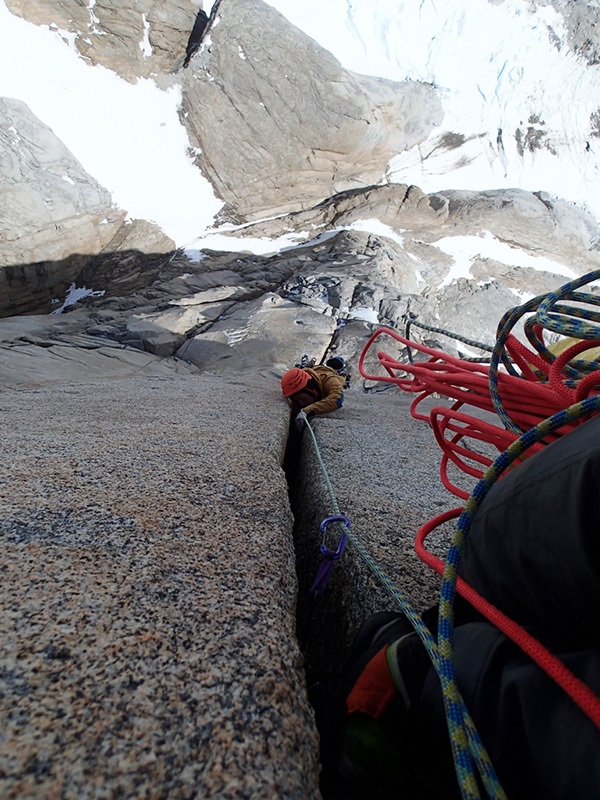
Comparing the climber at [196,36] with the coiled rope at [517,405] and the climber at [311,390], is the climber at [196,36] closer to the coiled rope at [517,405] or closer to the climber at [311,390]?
the climber at [311,390]

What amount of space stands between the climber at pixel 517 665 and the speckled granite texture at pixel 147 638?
0.11 m

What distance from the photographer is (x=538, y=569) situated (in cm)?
47

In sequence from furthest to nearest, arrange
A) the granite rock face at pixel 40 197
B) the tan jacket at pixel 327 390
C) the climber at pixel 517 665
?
the granite rock face at pixel 40 197
the tan jacket at pixel 327 390
the climber at pixel 517 665

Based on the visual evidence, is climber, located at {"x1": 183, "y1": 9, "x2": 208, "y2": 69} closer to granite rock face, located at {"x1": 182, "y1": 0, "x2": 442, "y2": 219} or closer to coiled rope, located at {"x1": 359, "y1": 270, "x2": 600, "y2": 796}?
granite rock face, located at {"x1": 182, "y1": 0, "x2": 442, "y2": 219}

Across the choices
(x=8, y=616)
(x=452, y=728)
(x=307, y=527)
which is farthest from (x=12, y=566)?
(x=307, y=527)

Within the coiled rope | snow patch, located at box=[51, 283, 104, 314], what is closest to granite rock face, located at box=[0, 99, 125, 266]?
snow patch, located at box=[51, 283, 104, 314]

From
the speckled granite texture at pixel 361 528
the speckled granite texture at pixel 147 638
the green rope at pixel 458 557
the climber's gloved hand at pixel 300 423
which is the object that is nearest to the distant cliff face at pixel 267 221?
the climber's gloved hand at pixel 300 423

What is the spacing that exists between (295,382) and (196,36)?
604 inches

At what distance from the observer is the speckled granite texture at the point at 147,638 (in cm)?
45

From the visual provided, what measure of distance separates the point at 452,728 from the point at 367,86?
56.3ft

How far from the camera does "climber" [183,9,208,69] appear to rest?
42.3 ft

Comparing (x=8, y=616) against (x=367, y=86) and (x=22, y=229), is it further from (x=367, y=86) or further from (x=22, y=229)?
(x=367, y=86)

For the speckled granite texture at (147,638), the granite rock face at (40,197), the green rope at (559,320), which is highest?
the granite rock face at (40,197)

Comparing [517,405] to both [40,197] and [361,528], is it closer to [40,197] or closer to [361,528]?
[361,528]
